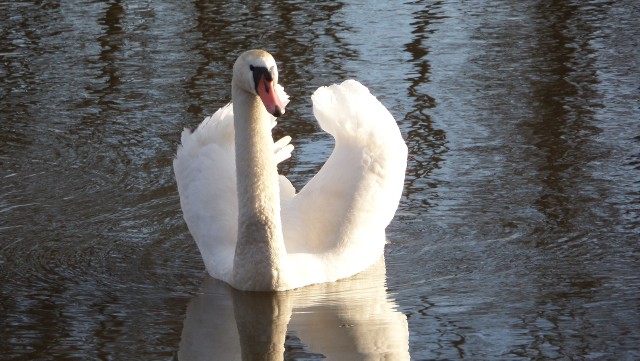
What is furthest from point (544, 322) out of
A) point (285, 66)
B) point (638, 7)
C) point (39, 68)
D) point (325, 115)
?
point (638, 7)

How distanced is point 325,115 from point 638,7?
7132 millimetres

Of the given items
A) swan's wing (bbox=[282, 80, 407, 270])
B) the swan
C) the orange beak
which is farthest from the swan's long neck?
swan's wing (bbox=[282, 80, 407, 270])

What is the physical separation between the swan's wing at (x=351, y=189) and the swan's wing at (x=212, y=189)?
36 centimetres

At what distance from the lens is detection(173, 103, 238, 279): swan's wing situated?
25.4 feet

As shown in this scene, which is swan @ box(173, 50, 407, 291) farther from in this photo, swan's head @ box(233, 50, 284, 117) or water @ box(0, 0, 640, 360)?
water @ box(0, 0, 640, 360)

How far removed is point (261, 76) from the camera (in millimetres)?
6906

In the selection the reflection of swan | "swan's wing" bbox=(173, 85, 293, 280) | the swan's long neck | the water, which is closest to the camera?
the reflection of swan

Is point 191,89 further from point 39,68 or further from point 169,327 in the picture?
point 169,327

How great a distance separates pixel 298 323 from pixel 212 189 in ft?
4.77

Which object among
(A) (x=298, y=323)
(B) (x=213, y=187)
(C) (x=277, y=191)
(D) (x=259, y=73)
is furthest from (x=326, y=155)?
(A) (x=298, y=323)

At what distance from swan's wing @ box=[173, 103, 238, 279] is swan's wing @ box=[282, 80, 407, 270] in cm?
36

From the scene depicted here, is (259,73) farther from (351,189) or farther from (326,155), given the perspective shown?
(326,155)

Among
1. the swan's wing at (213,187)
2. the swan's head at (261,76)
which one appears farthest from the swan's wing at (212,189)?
the swan's head at (261,76)

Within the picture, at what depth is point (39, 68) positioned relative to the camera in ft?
42.0
